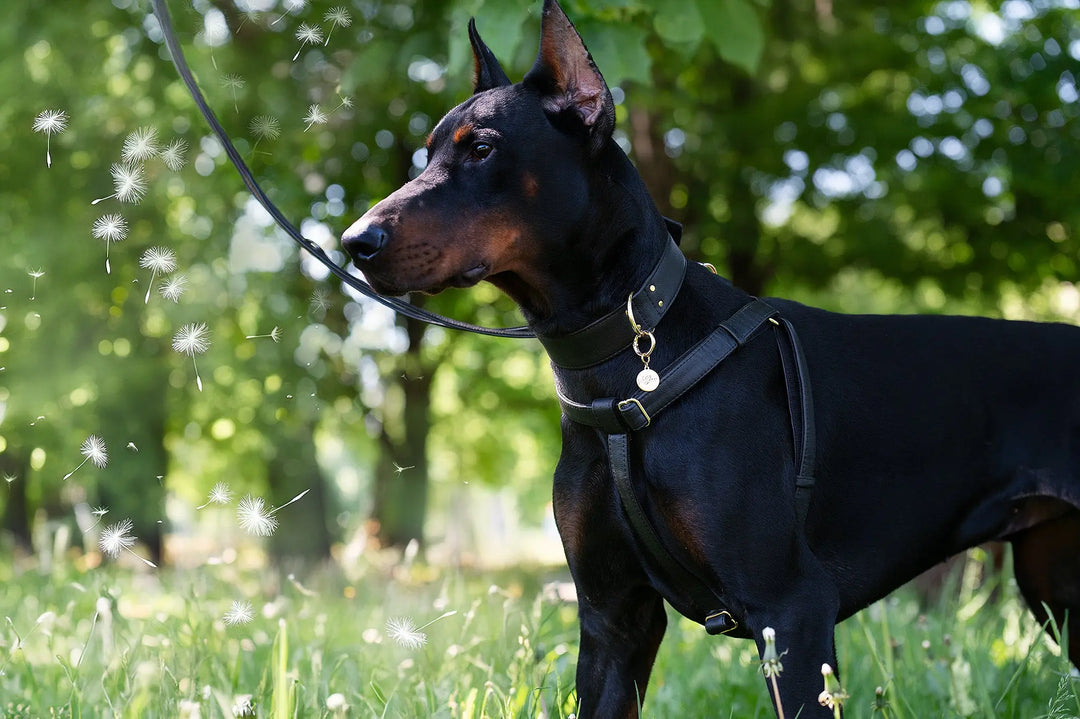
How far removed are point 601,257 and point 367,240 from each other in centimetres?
59

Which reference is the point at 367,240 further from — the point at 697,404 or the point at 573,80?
the point at 697,404

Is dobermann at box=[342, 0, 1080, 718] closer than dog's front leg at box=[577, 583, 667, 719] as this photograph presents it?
Yes

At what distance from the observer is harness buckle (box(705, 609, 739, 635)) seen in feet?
7.82

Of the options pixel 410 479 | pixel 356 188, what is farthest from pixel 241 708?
pixel 410 479

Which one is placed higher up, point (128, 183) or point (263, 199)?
point (128, 183)

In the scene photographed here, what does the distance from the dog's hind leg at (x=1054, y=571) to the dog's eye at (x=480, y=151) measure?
1998mm

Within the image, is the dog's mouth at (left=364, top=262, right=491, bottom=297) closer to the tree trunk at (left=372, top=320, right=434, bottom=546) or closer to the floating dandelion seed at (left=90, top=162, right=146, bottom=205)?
the floating dandelion seed at (left=90, top=162, right=146, bottom=205)

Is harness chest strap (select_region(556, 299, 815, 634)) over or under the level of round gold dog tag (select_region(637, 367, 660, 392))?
under

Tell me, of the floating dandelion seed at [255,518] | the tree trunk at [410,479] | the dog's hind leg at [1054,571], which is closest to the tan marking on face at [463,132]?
the floating dandelion seed at [255,518]

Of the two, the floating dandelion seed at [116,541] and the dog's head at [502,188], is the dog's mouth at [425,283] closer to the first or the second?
the dog's head at [502,188]

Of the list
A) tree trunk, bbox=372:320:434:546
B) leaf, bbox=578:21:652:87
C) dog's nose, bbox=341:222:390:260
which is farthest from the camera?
tree trunk, bbox=372:320:434:546

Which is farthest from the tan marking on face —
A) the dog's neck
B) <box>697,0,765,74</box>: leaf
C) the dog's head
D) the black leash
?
<box>697,0,765,74</box>: leaf

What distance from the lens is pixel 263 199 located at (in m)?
2.92

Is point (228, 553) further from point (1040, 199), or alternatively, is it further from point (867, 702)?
point (1040, 199)
